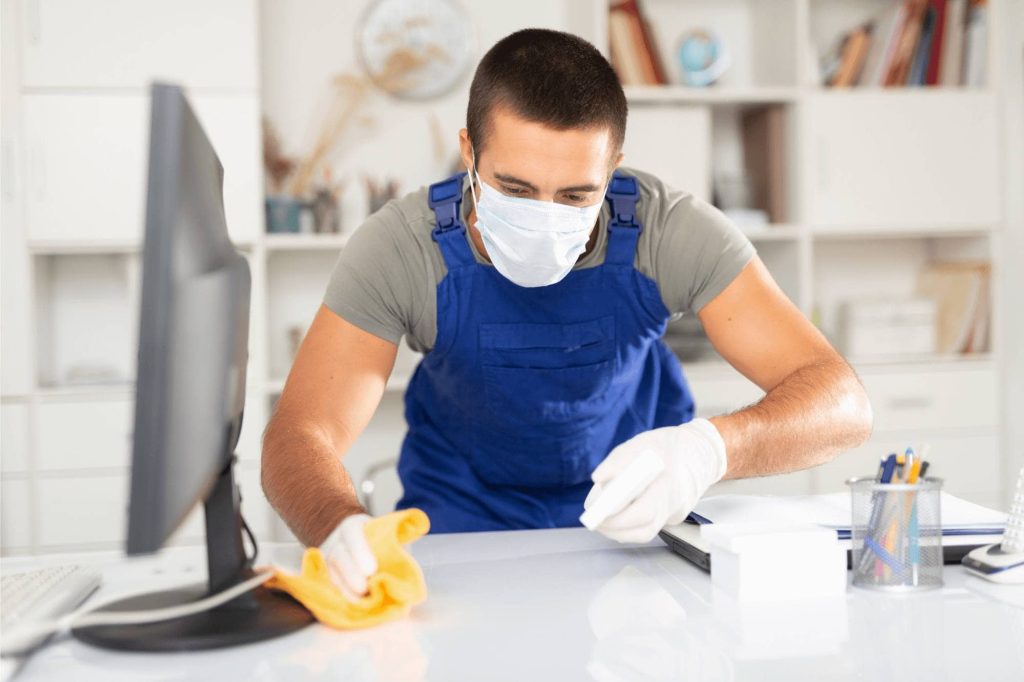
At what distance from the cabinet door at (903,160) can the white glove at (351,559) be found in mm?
2540

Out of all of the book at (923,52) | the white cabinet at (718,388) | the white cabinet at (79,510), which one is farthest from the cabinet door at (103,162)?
the book at (923,52)

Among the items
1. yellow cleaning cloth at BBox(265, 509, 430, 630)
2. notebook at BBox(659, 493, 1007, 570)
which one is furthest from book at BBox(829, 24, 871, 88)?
yellow cleaning cloth at BBox(265, 509, 430, 630)

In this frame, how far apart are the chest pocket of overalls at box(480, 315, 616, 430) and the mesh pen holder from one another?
0.66 metres

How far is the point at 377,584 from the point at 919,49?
300 cm

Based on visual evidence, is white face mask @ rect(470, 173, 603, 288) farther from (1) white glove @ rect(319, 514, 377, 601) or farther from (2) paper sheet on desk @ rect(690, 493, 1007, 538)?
(1) white glove @ rect(319, 514, 377, 601)

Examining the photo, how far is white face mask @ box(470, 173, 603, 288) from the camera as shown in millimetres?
1510

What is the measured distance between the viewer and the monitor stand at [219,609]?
0.92 m

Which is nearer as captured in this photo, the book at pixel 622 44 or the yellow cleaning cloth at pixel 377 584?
the yellow cleaning cloth at pixel 377 584

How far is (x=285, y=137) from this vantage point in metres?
3.28

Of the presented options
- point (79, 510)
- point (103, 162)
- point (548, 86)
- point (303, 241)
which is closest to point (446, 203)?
point (548, 86)

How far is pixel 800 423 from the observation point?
1431 mm

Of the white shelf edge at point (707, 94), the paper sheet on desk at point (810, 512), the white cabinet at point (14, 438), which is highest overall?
the white shelf edge at point (707, 94)

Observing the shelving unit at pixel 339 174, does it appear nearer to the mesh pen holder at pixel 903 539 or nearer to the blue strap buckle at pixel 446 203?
the blue strap buckle at pixel 446 203

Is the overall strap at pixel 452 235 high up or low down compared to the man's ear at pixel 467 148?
down
